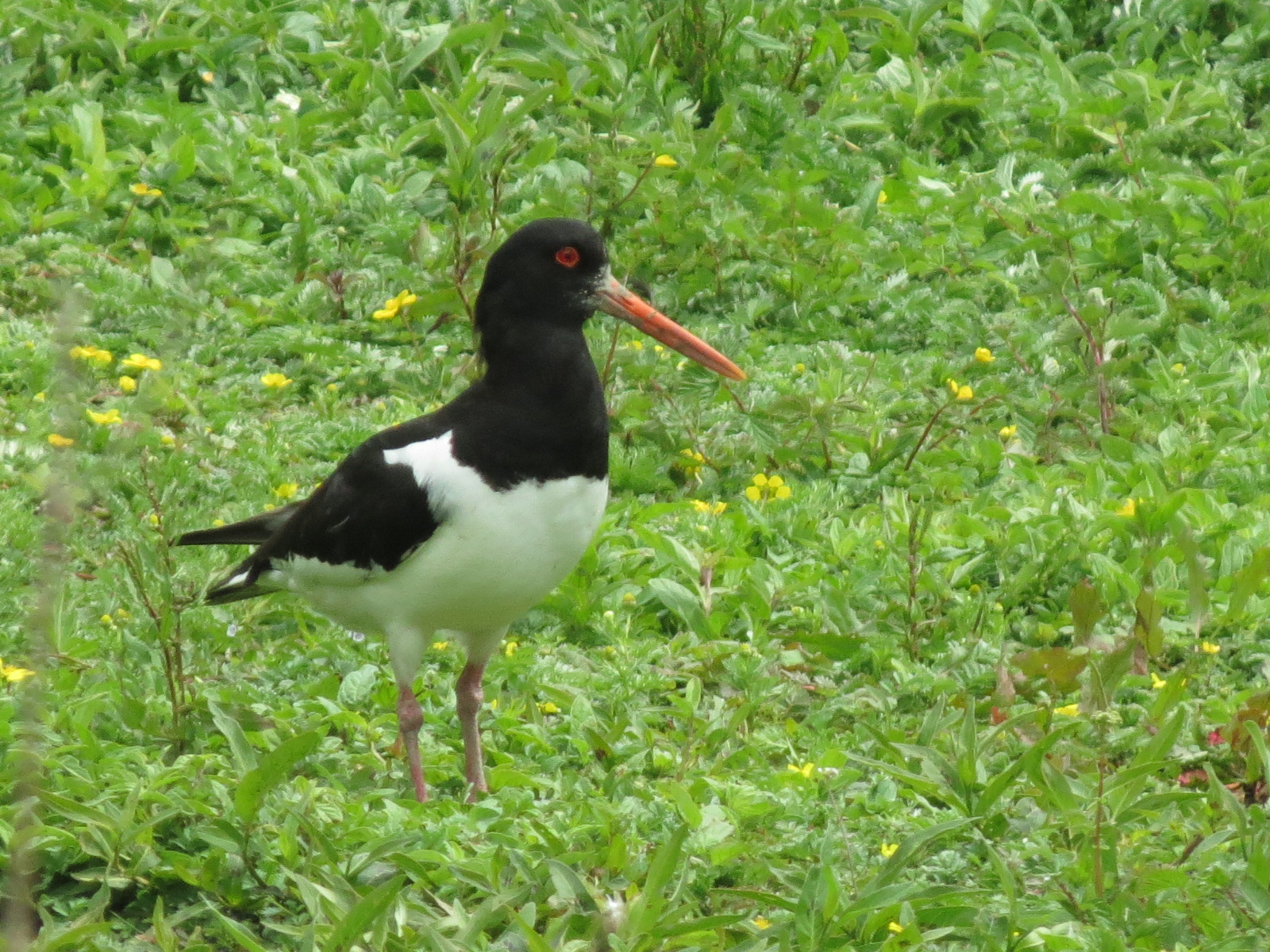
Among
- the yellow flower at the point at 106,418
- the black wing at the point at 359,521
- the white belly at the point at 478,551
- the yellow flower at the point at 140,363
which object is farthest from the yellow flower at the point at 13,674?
the yellow flower at the point at 140,363

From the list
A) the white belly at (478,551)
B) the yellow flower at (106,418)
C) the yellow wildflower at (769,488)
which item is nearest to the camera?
the white belly at (478,551)

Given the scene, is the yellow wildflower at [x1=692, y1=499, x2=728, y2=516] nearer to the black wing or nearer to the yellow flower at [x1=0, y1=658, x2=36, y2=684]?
the black wing

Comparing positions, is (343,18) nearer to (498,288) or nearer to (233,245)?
(233,245)

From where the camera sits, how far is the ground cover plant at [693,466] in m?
3.88

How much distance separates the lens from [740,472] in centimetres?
630

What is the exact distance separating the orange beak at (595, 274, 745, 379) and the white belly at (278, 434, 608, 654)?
22.8 inches

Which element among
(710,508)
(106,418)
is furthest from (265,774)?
(106,418)

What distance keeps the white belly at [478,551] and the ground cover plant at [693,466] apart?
0.40 metres

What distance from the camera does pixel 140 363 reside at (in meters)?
6.55

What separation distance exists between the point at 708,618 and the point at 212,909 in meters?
1.99

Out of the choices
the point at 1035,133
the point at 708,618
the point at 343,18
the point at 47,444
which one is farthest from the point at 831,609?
the point at 343,18

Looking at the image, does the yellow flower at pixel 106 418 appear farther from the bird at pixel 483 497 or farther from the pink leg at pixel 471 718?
the pink leg at pixel 471 718

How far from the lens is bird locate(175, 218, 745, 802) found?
444cm

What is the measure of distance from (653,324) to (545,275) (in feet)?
1.42
